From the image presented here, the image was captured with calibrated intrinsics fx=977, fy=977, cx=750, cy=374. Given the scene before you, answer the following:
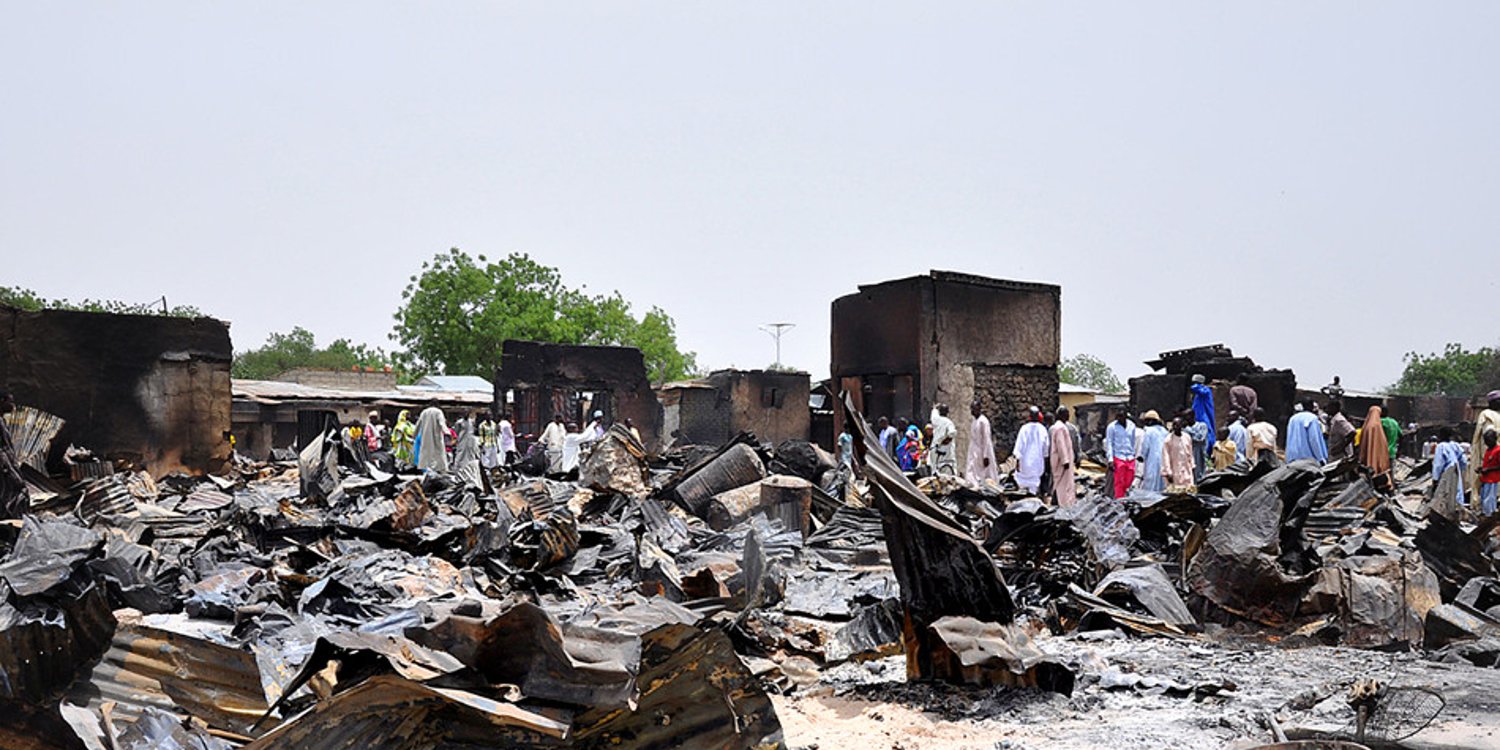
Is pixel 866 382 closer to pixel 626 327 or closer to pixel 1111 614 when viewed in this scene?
pixel 1111 614

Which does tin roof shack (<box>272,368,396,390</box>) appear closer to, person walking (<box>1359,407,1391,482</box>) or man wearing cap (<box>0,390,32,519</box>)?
man wearing cap (<box>0,390,32,519</box>)

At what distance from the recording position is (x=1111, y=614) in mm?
5887

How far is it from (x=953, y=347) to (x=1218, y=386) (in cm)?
621

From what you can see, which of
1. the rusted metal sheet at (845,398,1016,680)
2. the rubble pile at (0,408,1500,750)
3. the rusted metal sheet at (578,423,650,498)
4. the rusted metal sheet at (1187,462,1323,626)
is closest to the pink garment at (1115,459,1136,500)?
the rubble pile at (0,408,1500,750)

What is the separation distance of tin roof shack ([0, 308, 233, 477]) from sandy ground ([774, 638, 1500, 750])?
1189 centimetres

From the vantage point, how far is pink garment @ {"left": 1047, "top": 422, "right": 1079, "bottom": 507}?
12.0 m

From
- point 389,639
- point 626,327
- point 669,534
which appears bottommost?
point 669,534

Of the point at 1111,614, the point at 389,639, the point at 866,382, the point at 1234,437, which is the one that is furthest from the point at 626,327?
the point at 389,639

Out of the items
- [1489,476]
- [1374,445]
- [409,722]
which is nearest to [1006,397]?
[1374,445]

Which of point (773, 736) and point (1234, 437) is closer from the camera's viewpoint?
point (773, 736)

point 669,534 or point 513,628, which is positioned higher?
point 513,628

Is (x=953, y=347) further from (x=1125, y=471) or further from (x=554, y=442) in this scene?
(x=554, y=442)

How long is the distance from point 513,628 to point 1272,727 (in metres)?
2.83

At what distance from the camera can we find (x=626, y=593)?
6.81 meters
